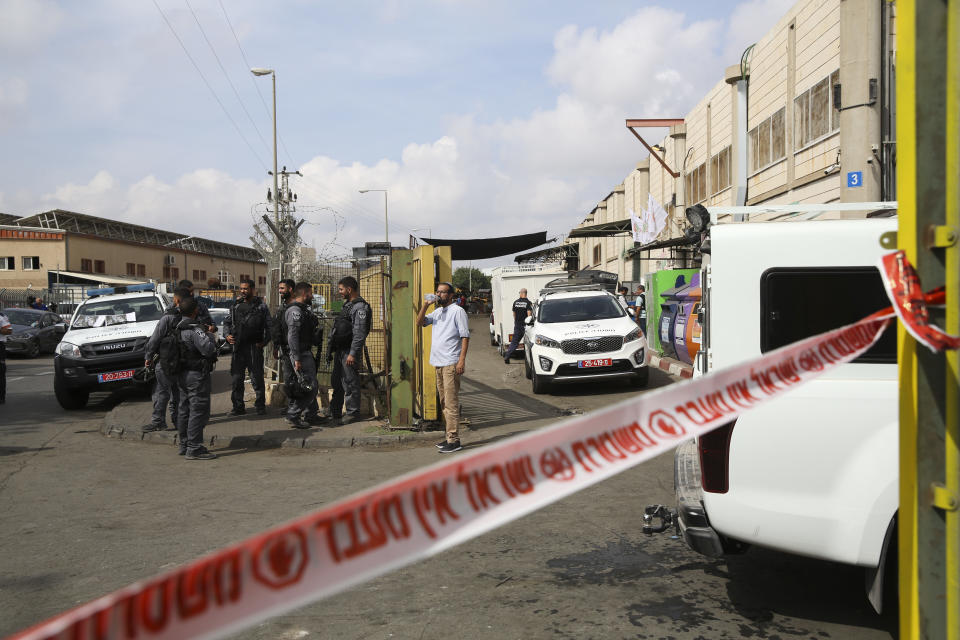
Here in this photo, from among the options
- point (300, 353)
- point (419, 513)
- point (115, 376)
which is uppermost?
point (419, 513)

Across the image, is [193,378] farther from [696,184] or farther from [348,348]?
[696,184]

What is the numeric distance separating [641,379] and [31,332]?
65.4 ft

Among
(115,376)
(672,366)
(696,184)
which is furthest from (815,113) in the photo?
(115,376)

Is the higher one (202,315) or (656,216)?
(656,216)

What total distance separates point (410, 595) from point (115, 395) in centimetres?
1292

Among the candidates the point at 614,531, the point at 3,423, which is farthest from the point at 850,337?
the point at 3,423

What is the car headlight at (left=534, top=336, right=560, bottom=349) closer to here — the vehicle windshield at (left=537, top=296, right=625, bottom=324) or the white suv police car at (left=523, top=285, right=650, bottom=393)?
the white suv police car at (left=523, top=285, right=650, bottom=393)

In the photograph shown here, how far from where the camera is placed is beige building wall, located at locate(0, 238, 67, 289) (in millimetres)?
52312

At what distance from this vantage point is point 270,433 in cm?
947

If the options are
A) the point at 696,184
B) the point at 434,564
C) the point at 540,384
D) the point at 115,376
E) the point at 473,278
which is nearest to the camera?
the point at 434,564

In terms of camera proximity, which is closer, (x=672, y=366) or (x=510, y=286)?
(x=672, y=366)

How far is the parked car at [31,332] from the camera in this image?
23.3m

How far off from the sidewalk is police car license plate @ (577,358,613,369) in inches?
160

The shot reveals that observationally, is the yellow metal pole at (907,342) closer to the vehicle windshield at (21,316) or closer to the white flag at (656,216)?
the white flag at (656,216)
